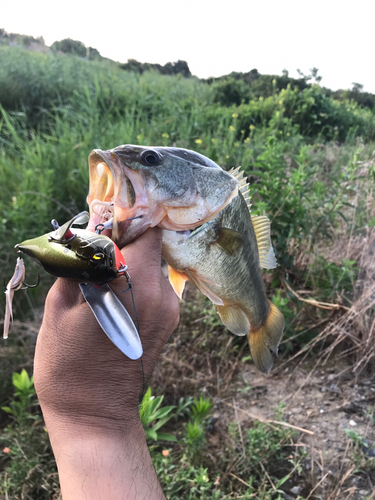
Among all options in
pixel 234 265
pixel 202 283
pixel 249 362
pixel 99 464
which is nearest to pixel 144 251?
pixel 202 283

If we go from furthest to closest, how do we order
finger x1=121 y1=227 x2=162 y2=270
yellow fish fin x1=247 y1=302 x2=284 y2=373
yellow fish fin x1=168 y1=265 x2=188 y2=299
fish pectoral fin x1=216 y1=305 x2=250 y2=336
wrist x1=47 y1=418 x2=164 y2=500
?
yellow fish fin x1=247 y1=302 x2=284 y2=373 → fish pectoral fin x1=216 y1=305 x2=250 y2=336 → yellow fish fin x1=168 y1=265 x2=188 y2=299 → finger x1=121 y1=227 x2=162 y2=270 → wrist x1=47 y1=418 x2=164 y2=500

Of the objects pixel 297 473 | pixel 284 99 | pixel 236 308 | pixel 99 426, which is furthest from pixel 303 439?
pixel 284 99

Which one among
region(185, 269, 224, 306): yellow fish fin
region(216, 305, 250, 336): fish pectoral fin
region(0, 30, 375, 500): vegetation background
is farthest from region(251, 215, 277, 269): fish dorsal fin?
region(0, 30, 375, 500): vegetation background

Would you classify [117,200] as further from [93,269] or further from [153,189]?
[93,269]

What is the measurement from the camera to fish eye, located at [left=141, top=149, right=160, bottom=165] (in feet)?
3.81

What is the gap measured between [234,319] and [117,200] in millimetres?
952

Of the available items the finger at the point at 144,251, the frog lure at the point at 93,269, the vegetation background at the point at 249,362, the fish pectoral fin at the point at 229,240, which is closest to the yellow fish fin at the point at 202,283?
the fish pectoral fin at the point at 229,240

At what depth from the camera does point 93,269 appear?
0.82m

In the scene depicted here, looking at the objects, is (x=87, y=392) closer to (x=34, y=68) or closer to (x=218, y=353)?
(x=218, y=353)

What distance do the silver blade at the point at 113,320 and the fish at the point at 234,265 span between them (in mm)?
483

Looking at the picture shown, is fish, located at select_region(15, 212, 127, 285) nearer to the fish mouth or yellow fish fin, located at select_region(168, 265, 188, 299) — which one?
the fish mouth

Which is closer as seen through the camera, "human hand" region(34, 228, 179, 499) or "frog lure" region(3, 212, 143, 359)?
"frog lure" region(3, 212, 143, 359)

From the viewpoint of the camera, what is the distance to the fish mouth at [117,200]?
1.08 meters

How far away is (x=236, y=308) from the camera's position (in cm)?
173
